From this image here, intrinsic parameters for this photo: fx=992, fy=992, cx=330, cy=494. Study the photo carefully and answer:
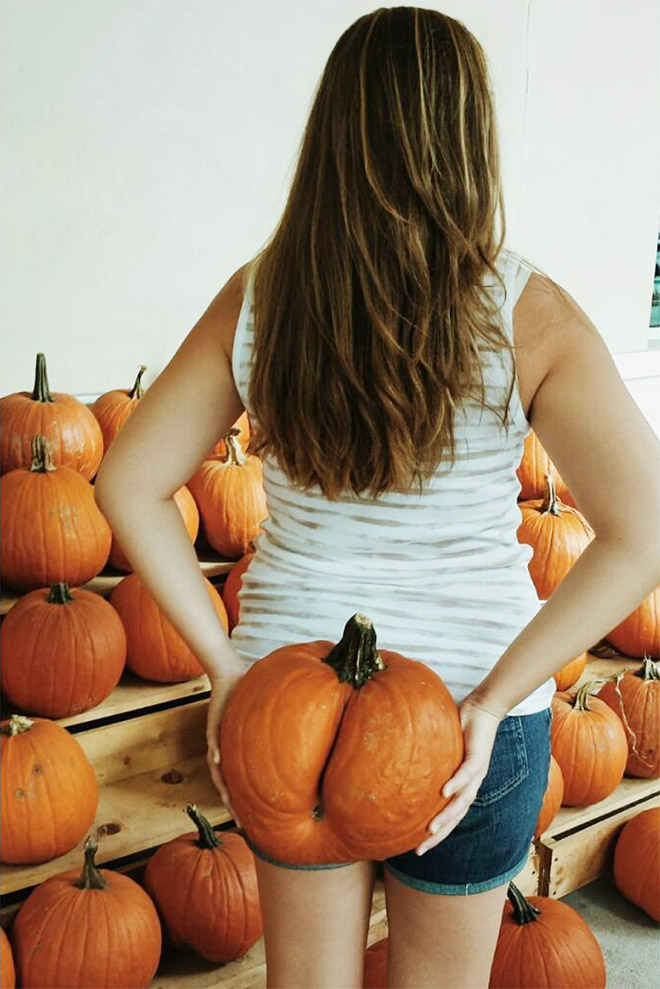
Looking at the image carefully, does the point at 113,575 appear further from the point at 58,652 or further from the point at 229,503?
the point at 58,652

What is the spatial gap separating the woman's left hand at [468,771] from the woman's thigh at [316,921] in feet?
0.48

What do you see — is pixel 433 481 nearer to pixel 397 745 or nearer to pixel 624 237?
pixel 397 745

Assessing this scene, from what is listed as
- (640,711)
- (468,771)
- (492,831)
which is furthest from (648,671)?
(468,771)

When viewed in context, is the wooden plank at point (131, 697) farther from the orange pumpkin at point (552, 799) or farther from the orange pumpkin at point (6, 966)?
the orange pumpkin at point (552, 799)

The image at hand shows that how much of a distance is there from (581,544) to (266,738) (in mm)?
1742

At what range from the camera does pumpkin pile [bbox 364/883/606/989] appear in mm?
1898

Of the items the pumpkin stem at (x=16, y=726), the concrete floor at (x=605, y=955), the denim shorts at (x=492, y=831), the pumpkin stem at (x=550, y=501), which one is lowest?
the concrete floor at (x=605, y=955)

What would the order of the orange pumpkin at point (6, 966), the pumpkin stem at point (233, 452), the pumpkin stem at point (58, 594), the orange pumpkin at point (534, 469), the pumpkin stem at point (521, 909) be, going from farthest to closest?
1. the orange pumpkin at point (534, 469)
2. the pumpkin stem at point (233, 452)
3. the pumpkin stem at point (58, 594)
4. the pumpkin stem at point (521, 909)
5. the orange pumpkin at point (6, 966)

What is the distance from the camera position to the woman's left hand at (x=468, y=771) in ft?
3.39

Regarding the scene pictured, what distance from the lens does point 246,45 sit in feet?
9.57

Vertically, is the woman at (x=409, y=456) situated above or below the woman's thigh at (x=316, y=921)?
above

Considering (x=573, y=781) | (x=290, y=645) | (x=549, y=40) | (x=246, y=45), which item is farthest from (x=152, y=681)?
(x=549, y=40)

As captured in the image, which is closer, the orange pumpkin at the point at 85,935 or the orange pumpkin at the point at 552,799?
the orange pumpkin at the point at 85,935

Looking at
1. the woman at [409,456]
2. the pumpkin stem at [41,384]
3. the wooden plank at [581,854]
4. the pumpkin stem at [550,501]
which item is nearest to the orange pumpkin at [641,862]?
the wooden plank at [581,854]
